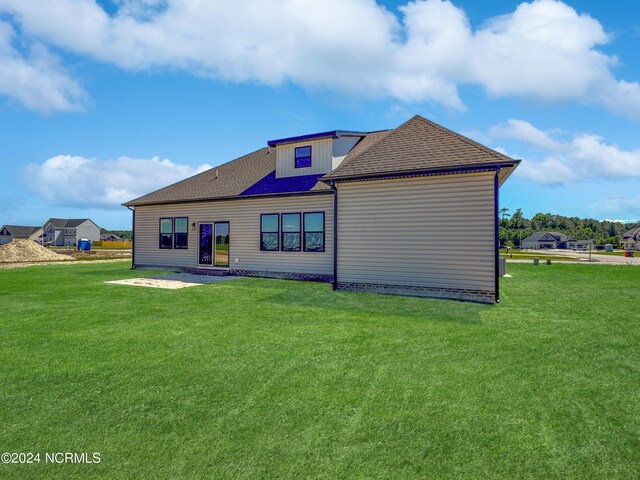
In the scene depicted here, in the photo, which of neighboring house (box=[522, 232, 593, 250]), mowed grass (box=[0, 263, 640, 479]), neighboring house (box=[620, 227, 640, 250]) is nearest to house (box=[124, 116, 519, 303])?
mowed grass (box=[0, 263, 640, 479])

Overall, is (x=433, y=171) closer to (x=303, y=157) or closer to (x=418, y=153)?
(x=418, y=153)

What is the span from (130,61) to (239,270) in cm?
833

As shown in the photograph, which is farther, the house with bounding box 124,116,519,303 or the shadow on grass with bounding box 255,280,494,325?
the house with bounding box 124,116,519,303

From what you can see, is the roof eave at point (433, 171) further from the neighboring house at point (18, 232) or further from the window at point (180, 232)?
the neighboring house at point (18, 232)

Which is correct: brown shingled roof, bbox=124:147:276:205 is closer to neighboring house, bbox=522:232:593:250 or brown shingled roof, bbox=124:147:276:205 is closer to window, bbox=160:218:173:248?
window, bbox=160:218:173:248

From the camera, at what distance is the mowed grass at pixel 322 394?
8.68 feet

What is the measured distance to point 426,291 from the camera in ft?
31.0

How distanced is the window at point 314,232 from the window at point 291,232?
0.35m

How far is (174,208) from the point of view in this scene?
1636 centimetres

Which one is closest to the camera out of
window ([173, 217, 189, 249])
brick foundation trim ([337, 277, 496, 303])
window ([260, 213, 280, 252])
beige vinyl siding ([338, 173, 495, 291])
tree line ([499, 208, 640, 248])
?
brick foundation trim ([337, 277, 496, 303])

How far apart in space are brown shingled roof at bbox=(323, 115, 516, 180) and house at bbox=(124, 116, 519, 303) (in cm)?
3

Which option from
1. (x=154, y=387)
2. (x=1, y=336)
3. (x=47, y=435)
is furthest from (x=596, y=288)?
(x=1, y=336)

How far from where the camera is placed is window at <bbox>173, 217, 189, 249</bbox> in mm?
16047

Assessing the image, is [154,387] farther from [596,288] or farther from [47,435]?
[596,288]
